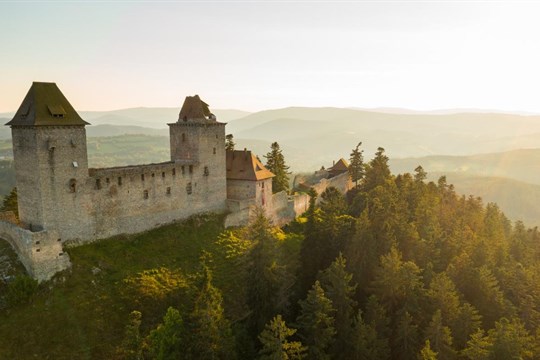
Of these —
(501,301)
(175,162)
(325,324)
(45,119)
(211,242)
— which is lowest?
(501,301)

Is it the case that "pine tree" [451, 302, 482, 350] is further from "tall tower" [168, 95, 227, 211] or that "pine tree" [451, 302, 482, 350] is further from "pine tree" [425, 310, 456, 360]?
"tall tower" [168, 95, 227, 211]

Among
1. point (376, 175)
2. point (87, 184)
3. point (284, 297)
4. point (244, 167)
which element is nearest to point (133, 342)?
point (284, 297)

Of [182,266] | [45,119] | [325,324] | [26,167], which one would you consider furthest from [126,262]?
[325,324]

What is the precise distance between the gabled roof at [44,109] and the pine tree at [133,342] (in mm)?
19502

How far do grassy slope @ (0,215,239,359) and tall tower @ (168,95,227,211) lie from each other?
7.94 meters

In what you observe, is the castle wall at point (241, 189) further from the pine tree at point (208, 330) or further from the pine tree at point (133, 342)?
the pine tree at point (133, 342)

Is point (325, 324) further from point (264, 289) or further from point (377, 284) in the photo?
point (377, 284)

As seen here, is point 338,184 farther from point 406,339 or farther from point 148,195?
point 406,339

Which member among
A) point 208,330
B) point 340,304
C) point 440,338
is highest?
point 208,330

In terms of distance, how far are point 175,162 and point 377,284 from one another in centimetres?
2790

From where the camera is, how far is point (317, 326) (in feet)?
111

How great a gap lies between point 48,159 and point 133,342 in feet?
61.4

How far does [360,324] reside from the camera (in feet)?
117

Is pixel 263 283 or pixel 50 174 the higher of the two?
pixel 50 174
